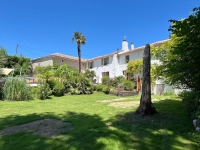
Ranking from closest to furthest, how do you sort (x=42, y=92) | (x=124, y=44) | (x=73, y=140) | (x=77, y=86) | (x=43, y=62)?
1. (x=73, y=140)
2. (x=42, y=92)
3. (x=77, y=86)
4. (x=124, y=44)
5. (x=43, y=62)

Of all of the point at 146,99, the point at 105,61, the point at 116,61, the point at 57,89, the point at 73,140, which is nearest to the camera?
the point at 73,140

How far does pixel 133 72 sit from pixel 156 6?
10276mm

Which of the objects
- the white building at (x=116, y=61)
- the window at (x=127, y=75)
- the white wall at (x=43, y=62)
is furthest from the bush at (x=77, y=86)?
the white wall at (x=43, y=62)

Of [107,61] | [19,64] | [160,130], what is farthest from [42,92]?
[19,64]

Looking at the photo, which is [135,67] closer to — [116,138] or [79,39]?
[79,39]

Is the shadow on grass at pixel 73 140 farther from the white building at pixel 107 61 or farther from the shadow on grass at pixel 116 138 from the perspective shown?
the white building at pixel 107 61

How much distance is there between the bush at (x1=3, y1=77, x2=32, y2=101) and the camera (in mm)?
11703

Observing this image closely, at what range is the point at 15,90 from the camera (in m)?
11.8

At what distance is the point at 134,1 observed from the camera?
15.3 metres

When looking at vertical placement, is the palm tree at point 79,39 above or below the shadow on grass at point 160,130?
above

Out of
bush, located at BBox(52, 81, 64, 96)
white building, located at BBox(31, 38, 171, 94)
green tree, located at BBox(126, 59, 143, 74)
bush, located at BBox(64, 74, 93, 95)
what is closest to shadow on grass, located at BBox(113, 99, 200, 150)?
bush, located at BBox(52, 81, 64, 96)

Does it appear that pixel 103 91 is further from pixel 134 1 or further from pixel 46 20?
pixel 46 20

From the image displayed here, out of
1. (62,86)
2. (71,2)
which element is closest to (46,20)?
(71,2)

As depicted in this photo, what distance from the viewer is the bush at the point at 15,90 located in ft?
38.4
